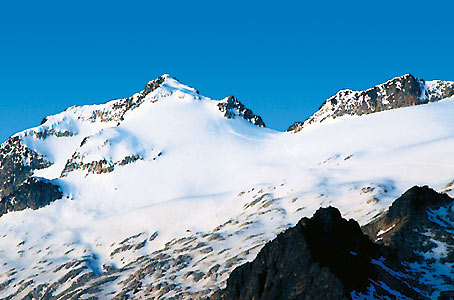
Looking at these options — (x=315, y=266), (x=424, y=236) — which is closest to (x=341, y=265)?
(x=315, y=266)

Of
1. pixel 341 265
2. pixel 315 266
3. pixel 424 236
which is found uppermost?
pixel 424 236

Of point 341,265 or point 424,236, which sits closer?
point 341,265

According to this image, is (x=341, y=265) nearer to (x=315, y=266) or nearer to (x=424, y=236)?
(x=315, y=266)

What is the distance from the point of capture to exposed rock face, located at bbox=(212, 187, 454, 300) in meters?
110

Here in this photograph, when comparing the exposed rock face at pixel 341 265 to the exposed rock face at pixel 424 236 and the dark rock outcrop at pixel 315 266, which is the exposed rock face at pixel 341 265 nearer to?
the dark rock outcrop at pixel 315 266

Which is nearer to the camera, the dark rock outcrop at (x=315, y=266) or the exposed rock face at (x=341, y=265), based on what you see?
the dark rock outcrop at (x=315, y=266)

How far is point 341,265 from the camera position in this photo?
113 m

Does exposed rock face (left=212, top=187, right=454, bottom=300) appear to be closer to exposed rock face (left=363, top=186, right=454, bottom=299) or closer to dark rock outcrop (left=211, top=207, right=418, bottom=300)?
dark rock outcrop (left=211, top=207, right=418, bottom=300)

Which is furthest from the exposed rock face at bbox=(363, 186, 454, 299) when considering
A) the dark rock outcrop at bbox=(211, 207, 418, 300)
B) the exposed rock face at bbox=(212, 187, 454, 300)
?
the dark rock outcrop at bbox=(211, 207, 418, 300)

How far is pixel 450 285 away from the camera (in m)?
121

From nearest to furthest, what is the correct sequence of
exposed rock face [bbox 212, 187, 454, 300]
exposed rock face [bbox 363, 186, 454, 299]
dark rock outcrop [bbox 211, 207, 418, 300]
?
dark rock outcrop [bbox 211, 207, 418, 300]
exposed rock face [bbox 212, 187, 454, 300]
exposed rock face [bbox 363, 186, 454, 299]

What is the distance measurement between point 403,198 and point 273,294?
5403 centimetres

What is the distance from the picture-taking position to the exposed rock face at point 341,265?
362 feet

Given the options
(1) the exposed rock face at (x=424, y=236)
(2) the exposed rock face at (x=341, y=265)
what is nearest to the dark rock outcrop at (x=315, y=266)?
(2) the exposed rock face at (x=341, y=265)
